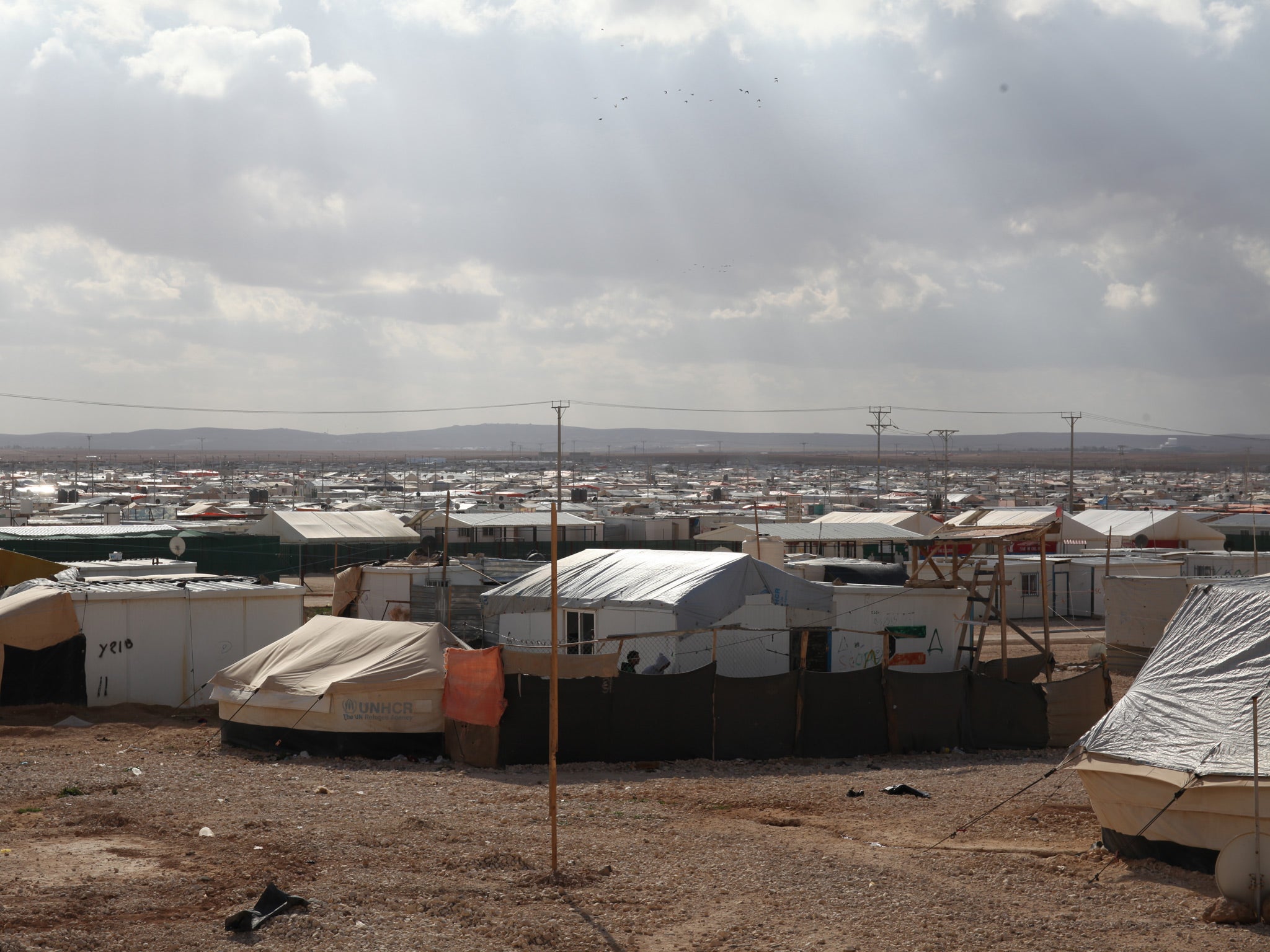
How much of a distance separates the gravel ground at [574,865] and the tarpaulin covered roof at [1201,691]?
937 millimetres

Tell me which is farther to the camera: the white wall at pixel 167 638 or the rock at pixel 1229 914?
the white wall at pixel 167 638

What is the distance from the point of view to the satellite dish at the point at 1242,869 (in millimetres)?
8656

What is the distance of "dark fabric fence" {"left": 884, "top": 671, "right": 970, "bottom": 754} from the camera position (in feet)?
55.2

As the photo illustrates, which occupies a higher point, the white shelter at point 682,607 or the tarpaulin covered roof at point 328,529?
the white shelter at point 682,607

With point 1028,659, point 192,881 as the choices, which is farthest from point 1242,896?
point 1028,659

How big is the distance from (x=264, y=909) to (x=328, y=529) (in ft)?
133

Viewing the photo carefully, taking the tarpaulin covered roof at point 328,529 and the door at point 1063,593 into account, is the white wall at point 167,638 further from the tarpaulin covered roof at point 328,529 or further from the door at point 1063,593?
the door at point 1063,593

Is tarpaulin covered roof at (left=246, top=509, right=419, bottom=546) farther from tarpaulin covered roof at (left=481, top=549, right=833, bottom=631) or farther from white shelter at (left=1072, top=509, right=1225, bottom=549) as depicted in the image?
white shelter at (left=1072, top=509, right=1225, bottom=549)

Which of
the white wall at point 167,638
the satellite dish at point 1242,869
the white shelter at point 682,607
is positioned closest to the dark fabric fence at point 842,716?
the white shelter at point 682,607

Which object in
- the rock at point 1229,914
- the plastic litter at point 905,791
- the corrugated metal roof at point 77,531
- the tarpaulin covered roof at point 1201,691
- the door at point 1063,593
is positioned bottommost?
the door at point 1063,593

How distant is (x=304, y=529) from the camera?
153 ft

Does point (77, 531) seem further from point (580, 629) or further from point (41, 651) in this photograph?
point (580, 629)

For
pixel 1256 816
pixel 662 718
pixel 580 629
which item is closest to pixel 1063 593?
pixel 580 629

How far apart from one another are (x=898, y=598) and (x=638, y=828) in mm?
10687
